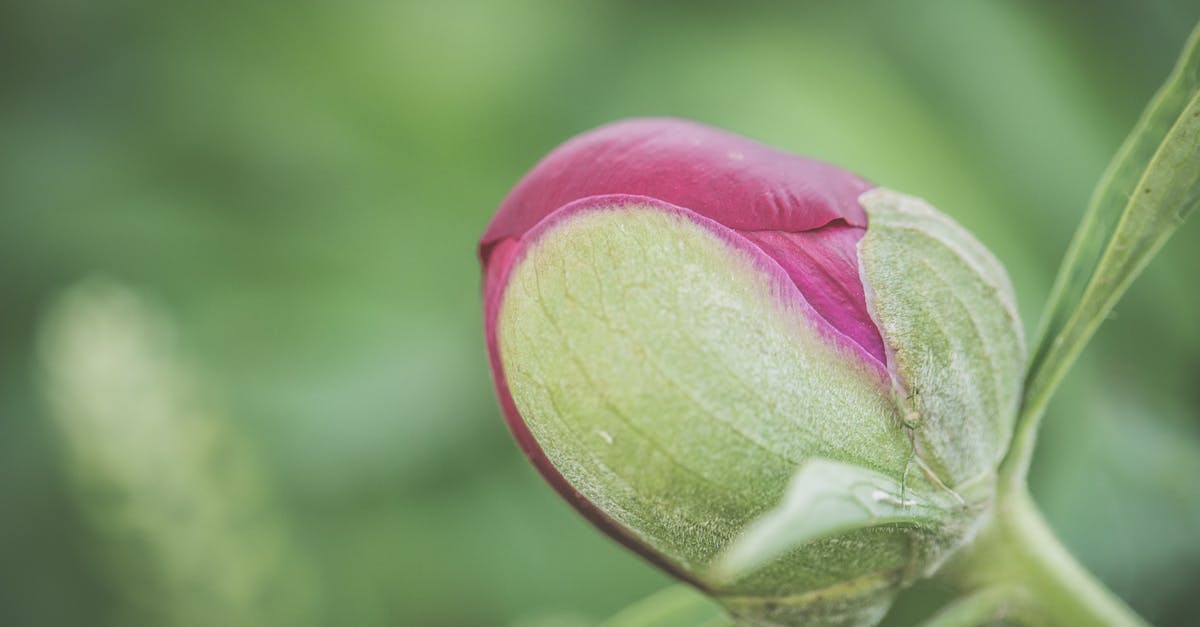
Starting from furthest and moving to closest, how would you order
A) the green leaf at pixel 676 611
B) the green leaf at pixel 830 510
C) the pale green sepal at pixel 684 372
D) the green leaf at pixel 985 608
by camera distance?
A: the green leaf at pixel 676 611 < the green leaf at pixel 985 608 < the pale green sepal at pixel 684 372 < the green leaf at pixel 830 510

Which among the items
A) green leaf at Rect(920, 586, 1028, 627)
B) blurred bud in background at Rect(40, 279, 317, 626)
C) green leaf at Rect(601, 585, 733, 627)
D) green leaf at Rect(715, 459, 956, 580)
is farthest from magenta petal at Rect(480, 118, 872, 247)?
blurred bud in background at Rect(40, 279, 317, 626)

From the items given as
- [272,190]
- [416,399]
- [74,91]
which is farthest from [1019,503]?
[74,91]

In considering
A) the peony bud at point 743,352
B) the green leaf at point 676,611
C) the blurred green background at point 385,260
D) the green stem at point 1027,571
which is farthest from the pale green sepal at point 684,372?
the blurred green background at point 385,260

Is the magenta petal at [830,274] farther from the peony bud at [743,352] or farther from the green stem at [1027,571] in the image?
the green stem at [1027,571]

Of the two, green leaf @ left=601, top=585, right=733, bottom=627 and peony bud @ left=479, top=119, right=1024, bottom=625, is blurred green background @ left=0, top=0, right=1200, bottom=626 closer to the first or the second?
green leaf @ left=601, top=585, right=733, bottom=627

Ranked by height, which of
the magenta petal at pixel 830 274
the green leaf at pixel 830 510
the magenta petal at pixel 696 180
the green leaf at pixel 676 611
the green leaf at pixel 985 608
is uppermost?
the magenta petal at pixel 696 180

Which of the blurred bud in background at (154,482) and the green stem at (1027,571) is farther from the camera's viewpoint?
the blurred bud in background at (154,482)

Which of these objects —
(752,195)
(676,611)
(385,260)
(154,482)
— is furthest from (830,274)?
(385,260)

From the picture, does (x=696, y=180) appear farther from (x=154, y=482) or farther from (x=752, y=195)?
(x=154, y=482)
